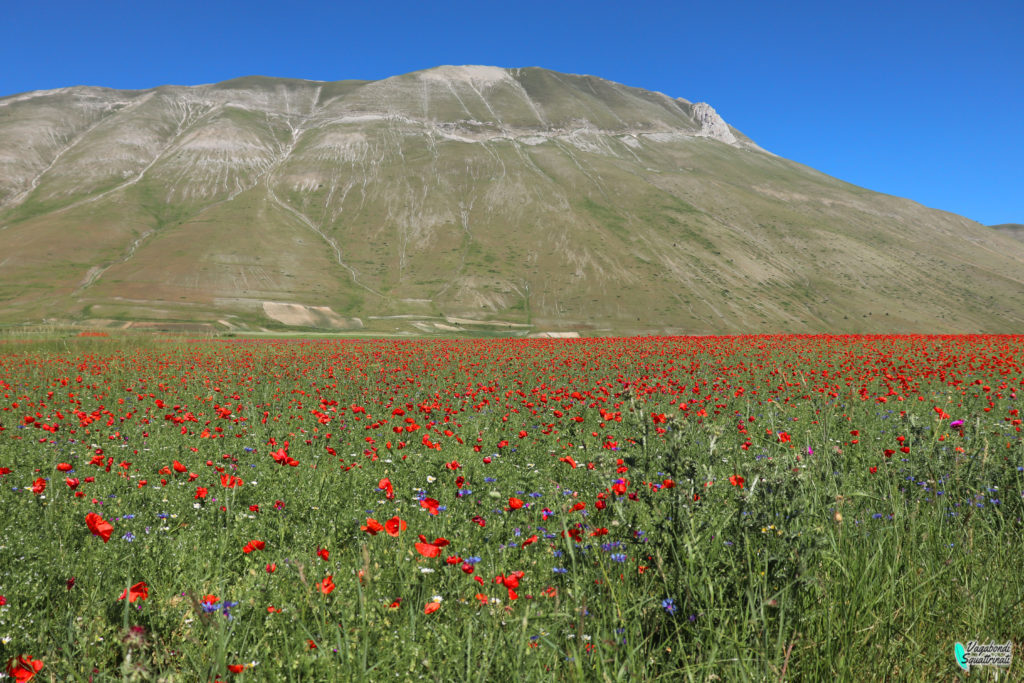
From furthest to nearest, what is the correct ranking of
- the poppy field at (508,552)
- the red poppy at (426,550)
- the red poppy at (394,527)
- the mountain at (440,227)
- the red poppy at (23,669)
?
the mountain at (440,227) < the red poppy at (394,527) < the red poppy at (426,550) < the poppy field at (508,552) < the red poppy at (23,669)

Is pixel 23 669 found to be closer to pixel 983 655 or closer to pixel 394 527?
pixel 394 527

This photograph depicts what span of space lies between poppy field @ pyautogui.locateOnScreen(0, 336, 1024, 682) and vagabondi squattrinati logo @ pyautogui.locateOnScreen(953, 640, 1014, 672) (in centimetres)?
13

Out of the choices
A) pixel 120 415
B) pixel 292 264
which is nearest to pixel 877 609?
pixel 120 415

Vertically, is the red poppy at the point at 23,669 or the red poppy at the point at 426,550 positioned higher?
the red poppy at the point at 426,550

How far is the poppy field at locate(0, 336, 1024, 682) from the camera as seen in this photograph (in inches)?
94.8

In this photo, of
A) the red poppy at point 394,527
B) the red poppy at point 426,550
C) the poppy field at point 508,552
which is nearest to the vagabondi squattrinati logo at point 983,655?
the poppy field at point 508,552

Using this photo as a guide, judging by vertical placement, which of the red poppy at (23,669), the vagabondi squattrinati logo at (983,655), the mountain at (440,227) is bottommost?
the red poppy at (23,669)

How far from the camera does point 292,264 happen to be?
95812mm

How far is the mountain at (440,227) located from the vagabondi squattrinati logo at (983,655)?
6995 cm

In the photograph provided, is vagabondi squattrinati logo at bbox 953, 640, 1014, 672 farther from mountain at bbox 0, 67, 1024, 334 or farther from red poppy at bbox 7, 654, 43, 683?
mountain at bbox 0, 67, 1024, 334

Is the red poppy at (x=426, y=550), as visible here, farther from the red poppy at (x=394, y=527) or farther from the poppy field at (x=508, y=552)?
the red poppy at (x=394, y=527)

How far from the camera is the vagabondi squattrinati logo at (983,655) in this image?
2.16 m

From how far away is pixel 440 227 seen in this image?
112m

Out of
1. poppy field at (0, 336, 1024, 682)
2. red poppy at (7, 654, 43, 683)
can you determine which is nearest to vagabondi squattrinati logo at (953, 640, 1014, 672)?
poppy field at (0, 336, 1024, 682)
